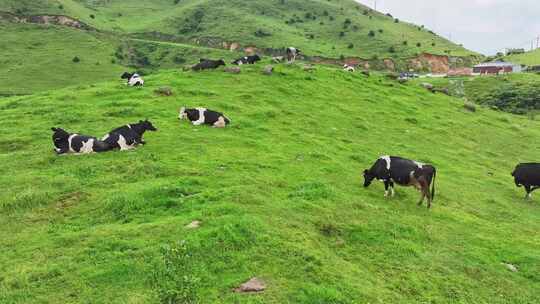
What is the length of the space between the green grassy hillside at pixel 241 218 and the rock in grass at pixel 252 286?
169 millimetres

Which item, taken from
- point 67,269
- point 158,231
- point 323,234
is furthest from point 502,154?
point 67,269

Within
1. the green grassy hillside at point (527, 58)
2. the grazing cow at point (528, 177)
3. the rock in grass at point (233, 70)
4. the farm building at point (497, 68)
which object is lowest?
the grazing cow at point (528, 177)

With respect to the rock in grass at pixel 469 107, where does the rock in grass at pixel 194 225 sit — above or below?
below

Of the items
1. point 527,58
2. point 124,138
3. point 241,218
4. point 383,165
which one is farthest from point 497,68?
point 241,218

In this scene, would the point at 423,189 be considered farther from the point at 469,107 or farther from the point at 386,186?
the point at 469,107

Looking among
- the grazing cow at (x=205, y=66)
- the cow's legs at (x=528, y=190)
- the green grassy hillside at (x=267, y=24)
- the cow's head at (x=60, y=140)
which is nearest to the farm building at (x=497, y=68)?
the green grassy hillside at (x=267, y=24)

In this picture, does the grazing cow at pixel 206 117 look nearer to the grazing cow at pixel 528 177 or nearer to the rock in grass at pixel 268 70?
the rock in grass at pixel 268 70

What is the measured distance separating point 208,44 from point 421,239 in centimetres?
9468

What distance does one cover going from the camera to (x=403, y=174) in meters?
16.9

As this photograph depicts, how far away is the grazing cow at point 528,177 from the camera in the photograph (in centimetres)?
2177

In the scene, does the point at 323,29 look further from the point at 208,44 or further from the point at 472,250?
the point at 472,250

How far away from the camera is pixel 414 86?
47.5 meters

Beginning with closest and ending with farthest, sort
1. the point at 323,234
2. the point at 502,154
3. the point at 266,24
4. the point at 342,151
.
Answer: the point at 323,234 < the point at 342,151 < the point at 502,154 < the point at 266,24

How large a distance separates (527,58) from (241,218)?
388 ft
